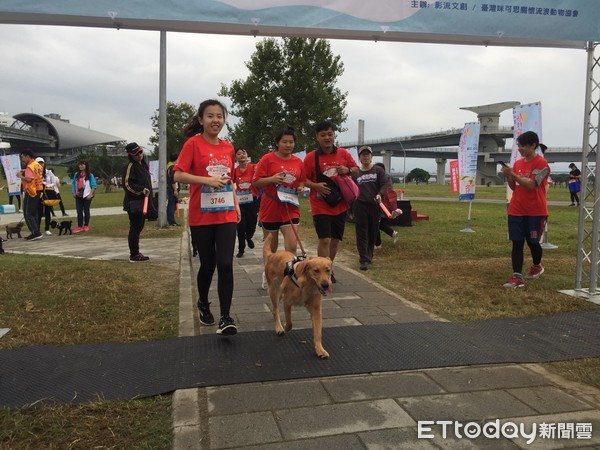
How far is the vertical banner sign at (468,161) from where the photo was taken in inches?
492

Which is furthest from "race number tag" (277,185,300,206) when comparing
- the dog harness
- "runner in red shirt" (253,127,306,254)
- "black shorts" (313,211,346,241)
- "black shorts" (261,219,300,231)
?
the dog harness

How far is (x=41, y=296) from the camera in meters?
5.12

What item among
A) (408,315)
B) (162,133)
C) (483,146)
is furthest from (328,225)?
(483,146)

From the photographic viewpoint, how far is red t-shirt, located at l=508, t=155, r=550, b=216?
5848 millimetres

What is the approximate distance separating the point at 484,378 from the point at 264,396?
1.60m

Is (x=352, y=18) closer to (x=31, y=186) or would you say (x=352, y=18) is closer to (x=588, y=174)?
(x=588, y=174)

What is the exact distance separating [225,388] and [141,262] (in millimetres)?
5087

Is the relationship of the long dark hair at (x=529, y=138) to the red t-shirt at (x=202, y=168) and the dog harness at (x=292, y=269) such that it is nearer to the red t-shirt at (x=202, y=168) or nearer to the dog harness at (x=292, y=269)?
the dog harness at (x=292, y=269)

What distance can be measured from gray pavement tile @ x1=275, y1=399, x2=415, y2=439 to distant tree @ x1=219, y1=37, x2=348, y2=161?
33.1 meters

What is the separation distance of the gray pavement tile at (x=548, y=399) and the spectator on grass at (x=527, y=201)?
9.62 ft

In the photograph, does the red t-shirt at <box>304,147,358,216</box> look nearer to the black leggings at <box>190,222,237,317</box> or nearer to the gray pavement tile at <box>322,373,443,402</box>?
the black leggings at <box>190,222,237,317</box>

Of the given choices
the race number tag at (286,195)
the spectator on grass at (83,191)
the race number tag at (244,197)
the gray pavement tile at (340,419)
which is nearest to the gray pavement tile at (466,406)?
the gray pavement tile at (340,419)

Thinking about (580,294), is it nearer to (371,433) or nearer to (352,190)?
(352,190)

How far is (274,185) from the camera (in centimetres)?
511
